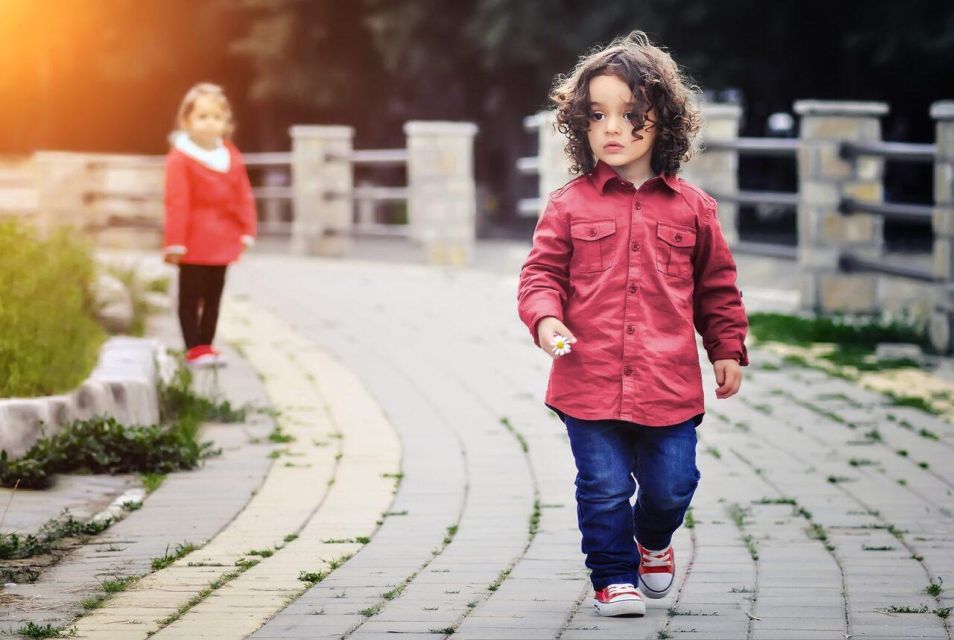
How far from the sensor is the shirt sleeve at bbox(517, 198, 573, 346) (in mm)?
4320

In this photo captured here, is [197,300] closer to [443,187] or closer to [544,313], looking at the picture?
[544,313]

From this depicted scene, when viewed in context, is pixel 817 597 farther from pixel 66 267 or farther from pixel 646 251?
pixel 66 267

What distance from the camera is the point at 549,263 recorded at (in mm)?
4379

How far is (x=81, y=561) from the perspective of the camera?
16.4 feet

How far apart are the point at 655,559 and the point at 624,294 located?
73cm

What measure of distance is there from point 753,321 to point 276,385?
13.0 ft

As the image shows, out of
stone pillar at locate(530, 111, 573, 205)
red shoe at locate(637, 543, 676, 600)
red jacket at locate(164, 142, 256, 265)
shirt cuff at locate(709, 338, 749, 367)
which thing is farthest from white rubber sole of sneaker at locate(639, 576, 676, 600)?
stone pillar at locate(530, 111, 573, 205)

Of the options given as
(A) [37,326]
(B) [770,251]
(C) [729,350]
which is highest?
(C) [729,350]

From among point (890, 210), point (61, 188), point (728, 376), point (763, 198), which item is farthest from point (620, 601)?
point (61, 188)

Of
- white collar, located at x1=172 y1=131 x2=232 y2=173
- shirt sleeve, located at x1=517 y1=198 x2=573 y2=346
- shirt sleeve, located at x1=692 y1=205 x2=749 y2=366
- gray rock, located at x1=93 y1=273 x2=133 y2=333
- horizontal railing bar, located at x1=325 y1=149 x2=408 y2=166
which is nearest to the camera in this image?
shirt sleeve, located at x1=517 y1=198 x2=573 y2=346

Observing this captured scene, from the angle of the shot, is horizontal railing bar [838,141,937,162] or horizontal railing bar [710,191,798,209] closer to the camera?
horizontal railing bar [838,141,937,162]

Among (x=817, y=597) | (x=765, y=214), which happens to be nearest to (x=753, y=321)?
(x=817, y=597)

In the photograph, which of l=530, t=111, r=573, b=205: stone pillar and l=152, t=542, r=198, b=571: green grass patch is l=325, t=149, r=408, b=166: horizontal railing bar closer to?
l=530, t=111, r=573, b=205: stone pillar

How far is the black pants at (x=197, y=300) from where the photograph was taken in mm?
9008
